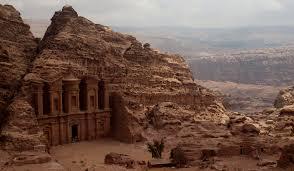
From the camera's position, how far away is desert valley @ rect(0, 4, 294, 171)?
3909 centimetres

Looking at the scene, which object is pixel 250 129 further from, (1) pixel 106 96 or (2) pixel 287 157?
(1) pixel 106 96

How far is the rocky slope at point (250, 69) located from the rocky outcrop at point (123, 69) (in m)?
114

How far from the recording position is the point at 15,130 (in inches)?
1613

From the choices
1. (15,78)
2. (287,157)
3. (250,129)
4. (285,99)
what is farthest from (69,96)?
(285,99)

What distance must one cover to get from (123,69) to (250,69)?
458 feet

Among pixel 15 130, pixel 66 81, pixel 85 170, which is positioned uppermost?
pixel 66 81

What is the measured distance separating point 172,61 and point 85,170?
26.7 m

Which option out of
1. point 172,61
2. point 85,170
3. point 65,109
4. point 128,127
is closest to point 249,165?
point 85,170

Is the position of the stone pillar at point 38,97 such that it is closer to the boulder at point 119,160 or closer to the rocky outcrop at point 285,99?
the boulder at point 119,160

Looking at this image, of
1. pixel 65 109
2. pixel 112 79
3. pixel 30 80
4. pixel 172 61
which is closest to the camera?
pixel 30 80

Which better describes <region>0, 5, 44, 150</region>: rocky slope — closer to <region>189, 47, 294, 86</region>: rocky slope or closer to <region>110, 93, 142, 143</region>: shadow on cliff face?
<region>110, 93, 142, 143</region>: shadow on cliff face

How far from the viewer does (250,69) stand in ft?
615

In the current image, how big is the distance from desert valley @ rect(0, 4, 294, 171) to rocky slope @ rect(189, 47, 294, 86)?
116514 mm

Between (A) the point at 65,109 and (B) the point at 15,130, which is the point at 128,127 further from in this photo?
(B) the point at 15,130
